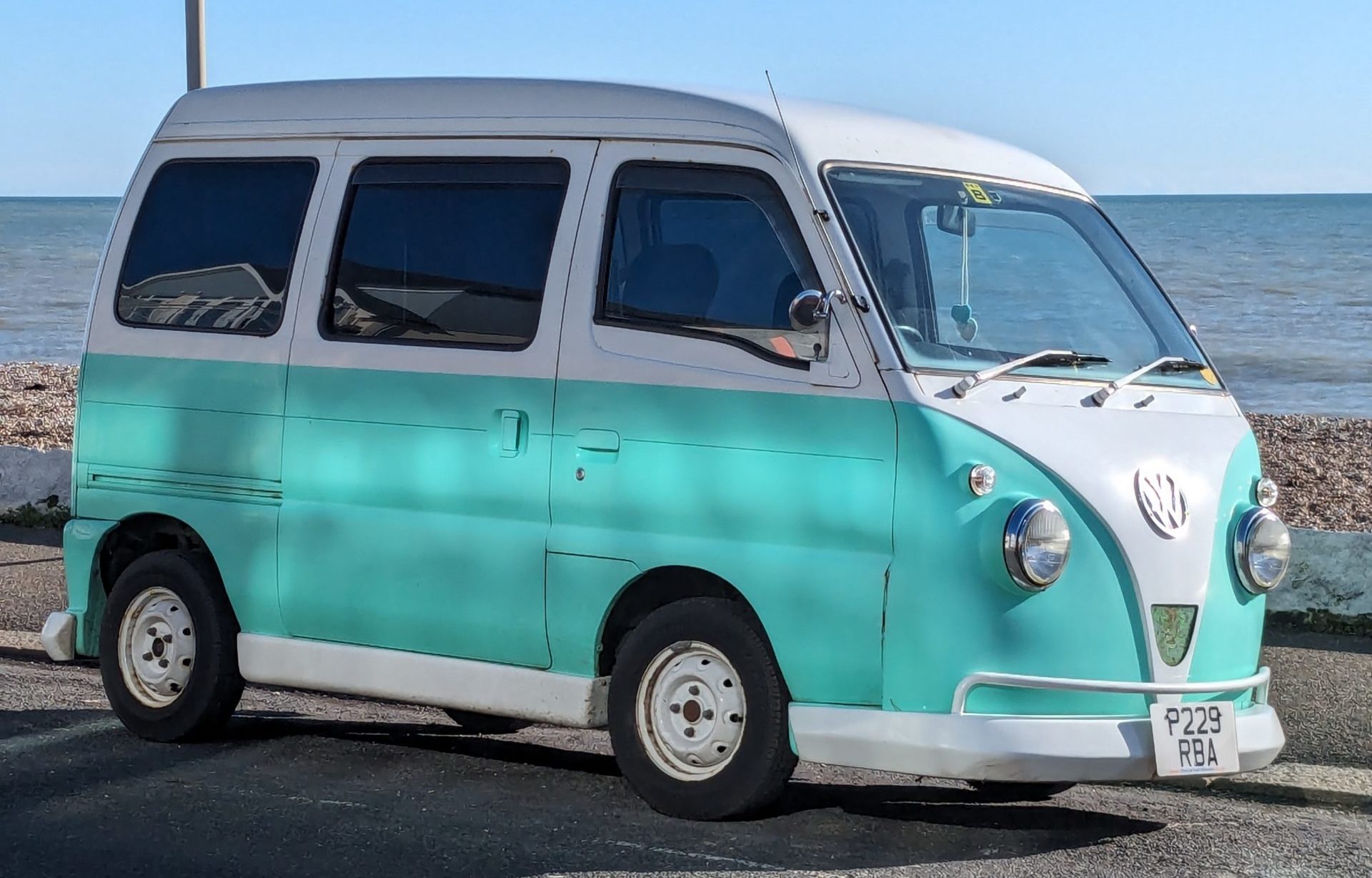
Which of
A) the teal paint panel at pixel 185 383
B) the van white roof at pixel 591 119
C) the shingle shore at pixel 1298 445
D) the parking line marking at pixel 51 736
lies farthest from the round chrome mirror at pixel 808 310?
the shingle shore at pixel 1298 445

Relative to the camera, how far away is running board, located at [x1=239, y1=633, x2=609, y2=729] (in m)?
6.28

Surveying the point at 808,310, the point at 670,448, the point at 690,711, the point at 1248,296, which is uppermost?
the point at 1248,296

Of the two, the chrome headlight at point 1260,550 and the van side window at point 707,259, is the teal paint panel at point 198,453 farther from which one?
the chrome headlight at point 1260,550

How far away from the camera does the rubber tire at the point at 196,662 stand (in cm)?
720

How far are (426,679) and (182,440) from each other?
150 centimetres

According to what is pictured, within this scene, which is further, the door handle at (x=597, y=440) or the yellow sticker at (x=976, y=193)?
the yellow sticker at (x=976, y=193)

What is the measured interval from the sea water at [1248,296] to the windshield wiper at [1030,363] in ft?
5.21

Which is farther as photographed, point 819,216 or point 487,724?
point 487,724

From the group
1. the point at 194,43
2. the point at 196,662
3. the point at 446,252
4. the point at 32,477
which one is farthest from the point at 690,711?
the point at 32,477

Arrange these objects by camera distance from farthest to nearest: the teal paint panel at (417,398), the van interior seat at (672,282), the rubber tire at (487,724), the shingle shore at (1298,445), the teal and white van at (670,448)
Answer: the shingle shore at (1298,445) < the rubber tire at (487,724) < the teal paint panel at (417,398) < the van interior seat at (672,282) < the teal and white van at (670,448)

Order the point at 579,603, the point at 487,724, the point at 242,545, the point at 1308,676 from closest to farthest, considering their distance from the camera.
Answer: the point at 579,603, the point at 242,545, the point at 487,724, the point at 1308,676

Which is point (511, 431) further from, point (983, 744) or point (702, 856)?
point (983, 744)

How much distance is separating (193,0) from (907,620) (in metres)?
6.47

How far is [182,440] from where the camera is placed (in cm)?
727
